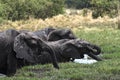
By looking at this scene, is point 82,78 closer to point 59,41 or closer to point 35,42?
point 35,42

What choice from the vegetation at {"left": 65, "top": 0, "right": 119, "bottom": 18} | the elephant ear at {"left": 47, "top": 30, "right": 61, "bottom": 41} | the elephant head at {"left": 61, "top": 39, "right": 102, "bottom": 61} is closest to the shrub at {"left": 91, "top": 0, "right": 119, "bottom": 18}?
the vegetation at {"left": 65, "top": 0, "right": 119, "bottom": 18}

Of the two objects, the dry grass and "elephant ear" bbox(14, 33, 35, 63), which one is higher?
"elephant ear" bbox(14, 33, 35, 63)

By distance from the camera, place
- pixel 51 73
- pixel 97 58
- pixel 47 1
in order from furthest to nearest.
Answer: pixel 47 1 → pixel 97 58 → pixel 51 73

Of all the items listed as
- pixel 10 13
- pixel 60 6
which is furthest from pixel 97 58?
pixel 60 6

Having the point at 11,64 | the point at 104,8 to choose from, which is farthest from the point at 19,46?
the point at 104,8

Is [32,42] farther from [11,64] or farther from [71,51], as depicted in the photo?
[71,51]

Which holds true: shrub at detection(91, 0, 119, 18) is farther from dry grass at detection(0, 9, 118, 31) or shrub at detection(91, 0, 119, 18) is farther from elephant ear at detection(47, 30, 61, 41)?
elephant ear at detection(47, 30, 61, 41)

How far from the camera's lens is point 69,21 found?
88.5 feet

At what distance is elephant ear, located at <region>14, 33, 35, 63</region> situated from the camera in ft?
29.7

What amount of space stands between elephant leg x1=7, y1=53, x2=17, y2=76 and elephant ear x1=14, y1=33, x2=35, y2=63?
0.25 m

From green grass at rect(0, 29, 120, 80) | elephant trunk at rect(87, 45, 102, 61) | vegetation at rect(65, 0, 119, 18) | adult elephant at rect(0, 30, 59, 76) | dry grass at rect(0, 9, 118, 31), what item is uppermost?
adult elephant at rect(0, 30, 59, 76)

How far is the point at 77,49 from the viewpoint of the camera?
11148mm

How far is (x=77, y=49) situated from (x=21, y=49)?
235 centimetres

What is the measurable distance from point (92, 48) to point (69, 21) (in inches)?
617
